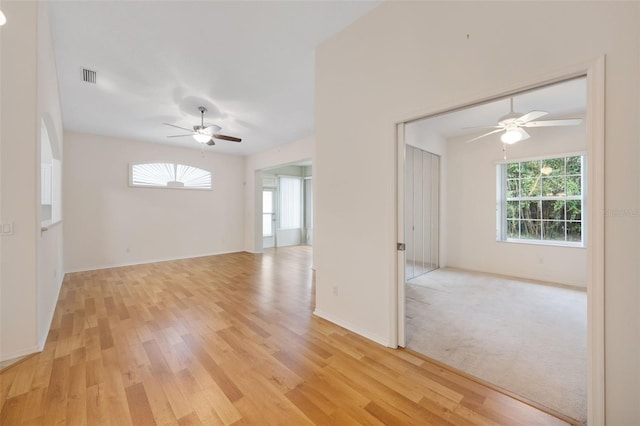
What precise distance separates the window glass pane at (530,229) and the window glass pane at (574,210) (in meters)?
0.47

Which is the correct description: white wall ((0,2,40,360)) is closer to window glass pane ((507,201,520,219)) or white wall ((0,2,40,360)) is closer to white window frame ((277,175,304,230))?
white window frame ((277,175,304,230))

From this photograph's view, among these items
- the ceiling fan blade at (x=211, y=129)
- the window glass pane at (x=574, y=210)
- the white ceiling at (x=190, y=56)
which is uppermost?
the white ceiling at (x=190, y=56)

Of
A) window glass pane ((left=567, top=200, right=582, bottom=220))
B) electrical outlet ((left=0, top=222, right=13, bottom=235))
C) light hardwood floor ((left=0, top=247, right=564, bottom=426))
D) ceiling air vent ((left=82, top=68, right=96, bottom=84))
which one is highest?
ceiling air vent ((left=82, top=68, right=96, bottom=84))

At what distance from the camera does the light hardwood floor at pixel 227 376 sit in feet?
5.16

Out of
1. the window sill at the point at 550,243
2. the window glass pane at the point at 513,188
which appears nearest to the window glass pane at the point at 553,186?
the window glass pane at the point at 513,188

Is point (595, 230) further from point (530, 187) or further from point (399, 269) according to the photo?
point (530, 187)

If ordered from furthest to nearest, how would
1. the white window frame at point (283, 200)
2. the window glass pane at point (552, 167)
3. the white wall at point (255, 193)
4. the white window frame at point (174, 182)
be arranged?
the white window frame at point (283, 200)
the white wall at point (255, 193)
the white window frame at point (174, 182)
the window glass pane at point (552, 167)

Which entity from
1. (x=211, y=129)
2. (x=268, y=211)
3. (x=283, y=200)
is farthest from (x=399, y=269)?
(x=283, y=200)

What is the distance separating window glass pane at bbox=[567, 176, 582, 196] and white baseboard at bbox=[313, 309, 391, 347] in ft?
15.2

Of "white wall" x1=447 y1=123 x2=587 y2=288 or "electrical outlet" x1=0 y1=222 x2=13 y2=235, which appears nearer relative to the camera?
"electrical outlet" x1=0 y1=222 x2=13 y2=235

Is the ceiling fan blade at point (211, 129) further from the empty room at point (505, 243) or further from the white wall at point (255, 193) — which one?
the empty room at point (505, 243)

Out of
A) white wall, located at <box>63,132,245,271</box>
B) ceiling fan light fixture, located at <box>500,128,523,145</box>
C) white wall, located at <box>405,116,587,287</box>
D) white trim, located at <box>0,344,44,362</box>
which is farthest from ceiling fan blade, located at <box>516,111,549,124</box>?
white wall, located at <box>63,132,245,271</box>

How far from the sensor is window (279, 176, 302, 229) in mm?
8867

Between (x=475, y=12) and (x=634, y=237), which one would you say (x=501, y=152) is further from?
(x=634, y=237)
